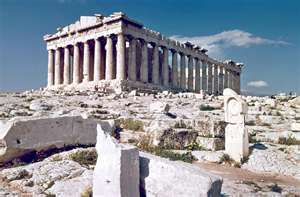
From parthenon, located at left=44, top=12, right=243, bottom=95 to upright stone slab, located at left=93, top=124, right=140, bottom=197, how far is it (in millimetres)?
39687

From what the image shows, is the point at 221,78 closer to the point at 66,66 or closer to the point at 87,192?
the point at 66,66

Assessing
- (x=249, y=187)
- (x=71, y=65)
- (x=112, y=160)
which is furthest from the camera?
(x=71, y=65)

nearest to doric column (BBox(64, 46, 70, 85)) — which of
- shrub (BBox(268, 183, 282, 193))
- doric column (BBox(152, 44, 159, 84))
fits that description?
doric column (BBox(152, 44, 159, 84))

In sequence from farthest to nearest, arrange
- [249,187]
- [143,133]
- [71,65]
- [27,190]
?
[71,65]
[143,133]
[249,187]
[27,190]

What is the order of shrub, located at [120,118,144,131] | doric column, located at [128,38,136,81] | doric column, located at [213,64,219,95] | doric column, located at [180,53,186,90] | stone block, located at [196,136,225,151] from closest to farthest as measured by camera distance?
stone block, located at [196,136,225,151] < shrub, located at [120,118,144,131] < doric column, located at [128,38,136,81] < doric column, located at [180,53,186,90] < doric column, located at [213,64,219,95]

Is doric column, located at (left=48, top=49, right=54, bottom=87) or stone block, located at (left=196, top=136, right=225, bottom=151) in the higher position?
doric column, located at (left=48, top=49, right=54, bottom=87)

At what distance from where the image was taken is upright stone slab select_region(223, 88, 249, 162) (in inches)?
600

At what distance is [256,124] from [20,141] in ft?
50.5

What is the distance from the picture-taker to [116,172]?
816 centimetres

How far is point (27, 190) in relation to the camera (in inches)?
380

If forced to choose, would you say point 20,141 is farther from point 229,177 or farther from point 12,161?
point 229,177

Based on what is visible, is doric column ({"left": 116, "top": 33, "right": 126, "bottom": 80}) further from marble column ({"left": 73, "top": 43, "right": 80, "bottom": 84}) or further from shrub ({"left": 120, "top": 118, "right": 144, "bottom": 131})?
shrub ({"left": 120, "top": 118, "right": 144, "bottom": 131})

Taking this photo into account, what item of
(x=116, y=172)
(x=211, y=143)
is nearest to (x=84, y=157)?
(x=116, y=172)

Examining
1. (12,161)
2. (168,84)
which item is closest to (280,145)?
(12,161)
